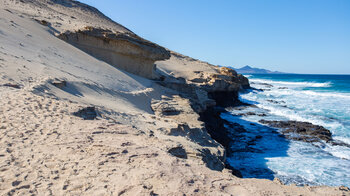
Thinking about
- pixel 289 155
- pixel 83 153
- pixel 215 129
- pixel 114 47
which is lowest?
pixel 289 155

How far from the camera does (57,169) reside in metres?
2.75

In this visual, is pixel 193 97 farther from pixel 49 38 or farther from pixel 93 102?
pixel 49 38

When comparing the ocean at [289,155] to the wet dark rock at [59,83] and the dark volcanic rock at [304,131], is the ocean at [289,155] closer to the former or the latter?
the dark volcanic rock at [304,131]

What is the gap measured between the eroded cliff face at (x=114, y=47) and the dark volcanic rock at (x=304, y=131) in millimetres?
7593

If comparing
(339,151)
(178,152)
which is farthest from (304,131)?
(178,152)

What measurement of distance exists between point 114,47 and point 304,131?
→ 10330 mm

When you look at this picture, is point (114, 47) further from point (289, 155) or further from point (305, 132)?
point (305, 132)

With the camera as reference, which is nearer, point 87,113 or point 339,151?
point 87,113

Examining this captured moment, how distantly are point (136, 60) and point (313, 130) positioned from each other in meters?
9.58

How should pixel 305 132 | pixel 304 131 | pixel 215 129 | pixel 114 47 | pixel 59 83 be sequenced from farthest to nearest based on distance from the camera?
pixel 304 131
pixel 305 132
pixel 114 47
pixel 215 129
pixel 59 83

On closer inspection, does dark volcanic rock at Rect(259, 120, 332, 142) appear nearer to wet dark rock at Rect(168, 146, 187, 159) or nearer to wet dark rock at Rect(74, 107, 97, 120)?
wet dark rock at Rect(168, 146, 187, 159)

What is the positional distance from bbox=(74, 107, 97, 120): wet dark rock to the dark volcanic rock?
10022mm

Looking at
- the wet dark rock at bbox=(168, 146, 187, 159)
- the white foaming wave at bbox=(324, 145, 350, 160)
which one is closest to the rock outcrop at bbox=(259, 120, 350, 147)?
the white foaming wave at bbox=(324, 145, 350, 160)

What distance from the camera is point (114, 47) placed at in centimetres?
1188
